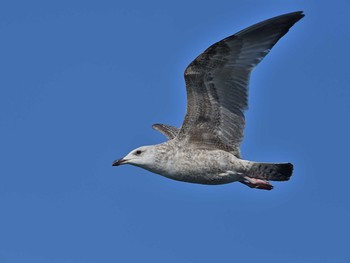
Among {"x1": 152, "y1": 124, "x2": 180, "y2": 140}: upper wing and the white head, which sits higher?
{"x1": 152, "y1": 124, "x2": 180, "y2": 140}: upper wing

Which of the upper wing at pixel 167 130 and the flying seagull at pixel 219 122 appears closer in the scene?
the flying seagull at pixel 219 122

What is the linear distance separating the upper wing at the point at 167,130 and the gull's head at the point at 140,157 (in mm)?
3139

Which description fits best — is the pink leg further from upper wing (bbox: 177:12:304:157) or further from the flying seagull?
upper wing (bbox: 177:12:304:157)

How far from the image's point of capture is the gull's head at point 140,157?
83.3ft

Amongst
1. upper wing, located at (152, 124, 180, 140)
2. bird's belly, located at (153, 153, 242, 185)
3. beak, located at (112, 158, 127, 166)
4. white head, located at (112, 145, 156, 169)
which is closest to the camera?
bird's belly, located at (153, 153, 242, 185)

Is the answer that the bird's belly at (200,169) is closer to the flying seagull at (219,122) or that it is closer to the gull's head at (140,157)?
the flying seagull at (219,122)

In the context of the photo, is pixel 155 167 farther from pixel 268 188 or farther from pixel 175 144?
pixel 268 188

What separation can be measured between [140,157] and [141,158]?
4 centimetres

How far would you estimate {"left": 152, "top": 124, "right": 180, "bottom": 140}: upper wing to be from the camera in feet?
94.7

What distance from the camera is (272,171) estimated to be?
25.5 meters

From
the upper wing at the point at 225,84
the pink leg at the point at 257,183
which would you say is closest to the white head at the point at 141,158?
the upper wing at the point at 225,84

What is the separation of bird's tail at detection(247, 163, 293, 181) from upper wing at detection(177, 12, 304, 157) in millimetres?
550

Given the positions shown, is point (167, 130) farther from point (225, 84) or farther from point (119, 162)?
point (225, 84)

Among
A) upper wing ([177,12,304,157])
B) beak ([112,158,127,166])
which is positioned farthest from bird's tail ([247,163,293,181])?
beak ([112,158,127,166])
